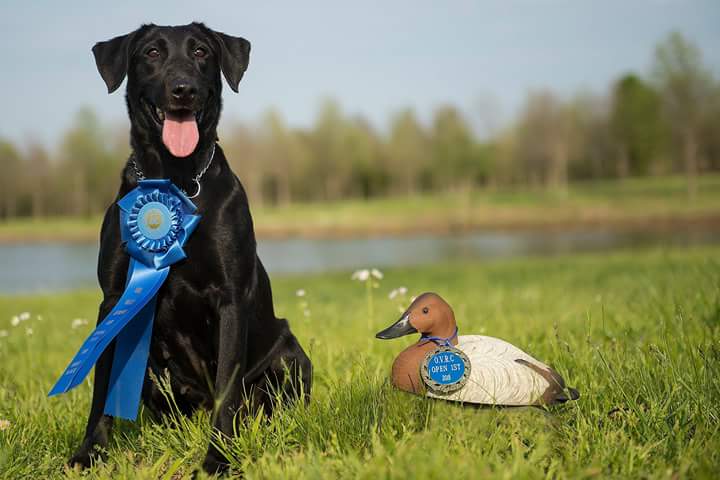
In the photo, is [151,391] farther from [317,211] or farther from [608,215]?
[317,211]

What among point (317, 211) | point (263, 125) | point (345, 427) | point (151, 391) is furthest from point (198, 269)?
point (263, 125)

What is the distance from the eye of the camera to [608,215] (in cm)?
3784

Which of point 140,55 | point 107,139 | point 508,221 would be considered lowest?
point 508,221

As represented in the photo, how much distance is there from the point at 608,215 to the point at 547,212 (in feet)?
13.2

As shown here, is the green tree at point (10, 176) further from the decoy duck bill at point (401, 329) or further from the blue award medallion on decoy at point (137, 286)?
the decoy duck bill at point (401, 329)

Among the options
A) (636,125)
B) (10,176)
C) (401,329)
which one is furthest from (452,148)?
(401,329)

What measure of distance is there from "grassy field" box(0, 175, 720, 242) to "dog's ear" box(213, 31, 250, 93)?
115 feet

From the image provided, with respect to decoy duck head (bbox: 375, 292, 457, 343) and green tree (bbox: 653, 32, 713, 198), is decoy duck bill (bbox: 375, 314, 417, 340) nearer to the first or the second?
decoy duck head (bbox: 375, 292, 457, 343)

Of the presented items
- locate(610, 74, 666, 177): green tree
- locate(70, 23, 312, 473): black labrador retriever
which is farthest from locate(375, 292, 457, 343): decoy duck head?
locate(610, 74, 666, 177): green tree

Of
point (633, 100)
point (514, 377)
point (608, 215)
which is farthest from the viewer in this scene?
point (633, 100)

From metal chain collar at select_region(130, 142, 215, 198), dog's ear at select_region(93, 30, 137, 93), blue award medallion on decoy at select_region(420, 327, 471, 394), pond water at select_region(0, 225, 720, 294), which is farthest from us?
pond water at select_region(0, 225, 720, 294)

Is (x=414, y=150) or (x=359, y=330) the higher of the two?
(x=414, y=150)

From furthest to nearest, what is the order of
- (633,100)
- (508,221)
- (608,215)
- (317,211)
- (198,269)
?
(633,100), (317,211), (508,221), (608,215), (198,269)

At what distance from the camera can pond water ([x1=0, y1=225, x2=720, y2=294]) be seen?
67.1 ft
